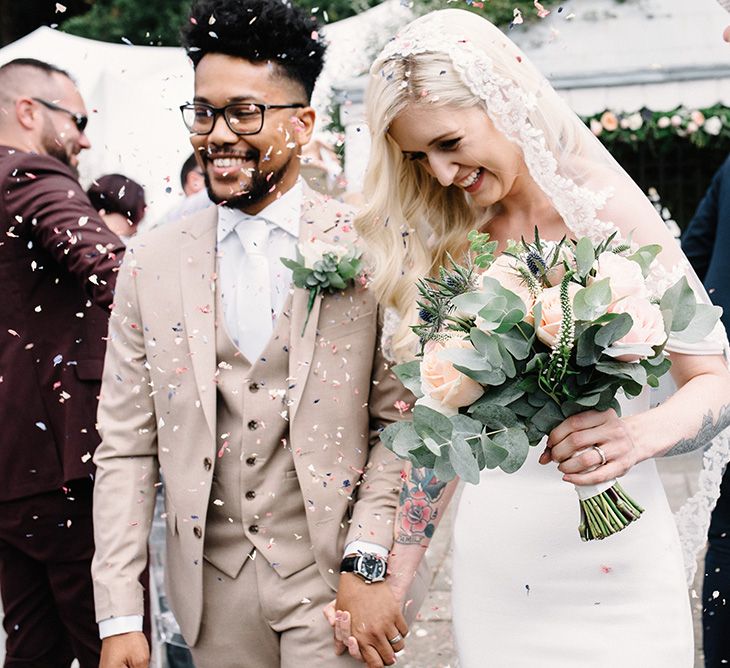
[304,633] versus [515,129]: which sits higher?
[515,129]

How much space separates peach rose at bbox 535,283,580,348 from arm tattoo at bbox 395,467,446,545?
2.53ft

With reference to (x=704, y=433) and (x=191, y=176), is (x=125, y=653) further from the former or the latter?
(x=191, y=176)

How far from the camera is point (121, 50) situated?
26.7 ft

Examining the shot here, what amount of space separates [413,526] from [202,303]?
79cm

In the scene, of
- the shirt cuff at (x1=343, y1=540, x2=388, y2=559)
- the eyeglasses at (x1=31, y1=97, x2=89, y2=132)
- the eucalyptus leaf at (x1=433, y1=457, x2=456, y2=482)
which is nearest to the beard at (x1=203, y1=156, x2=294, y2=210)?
the shirt cuff at (x1=343, y1=540, x2=388, y2=559)

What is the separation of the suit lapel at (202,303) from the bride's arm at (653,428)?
932 millimetres

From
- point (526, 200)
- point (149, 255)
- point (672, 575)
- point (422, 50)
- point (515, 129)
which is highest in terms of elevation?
point (422, 50)

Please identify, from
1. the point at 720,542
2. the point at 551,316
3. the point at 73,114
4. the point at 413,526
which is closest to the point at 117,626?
the point at 413,526

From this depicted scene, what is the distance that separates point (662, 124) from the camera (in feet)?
Answer: 29.5

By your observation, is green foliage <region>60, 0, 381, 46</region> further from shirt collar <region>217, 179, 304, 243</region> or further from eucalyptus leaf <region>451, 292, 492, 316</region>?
eucalyptus leaf <region>451, 292, 492, 316</region>

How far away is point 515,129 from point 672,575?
1.13 m

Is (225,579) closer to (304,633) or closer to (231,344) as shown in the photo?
(304,633)

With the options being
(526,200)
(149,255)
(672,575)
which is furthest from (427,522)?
(149,255)

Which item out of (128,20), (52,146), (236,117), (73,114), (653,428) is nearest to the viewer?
(653,428)
